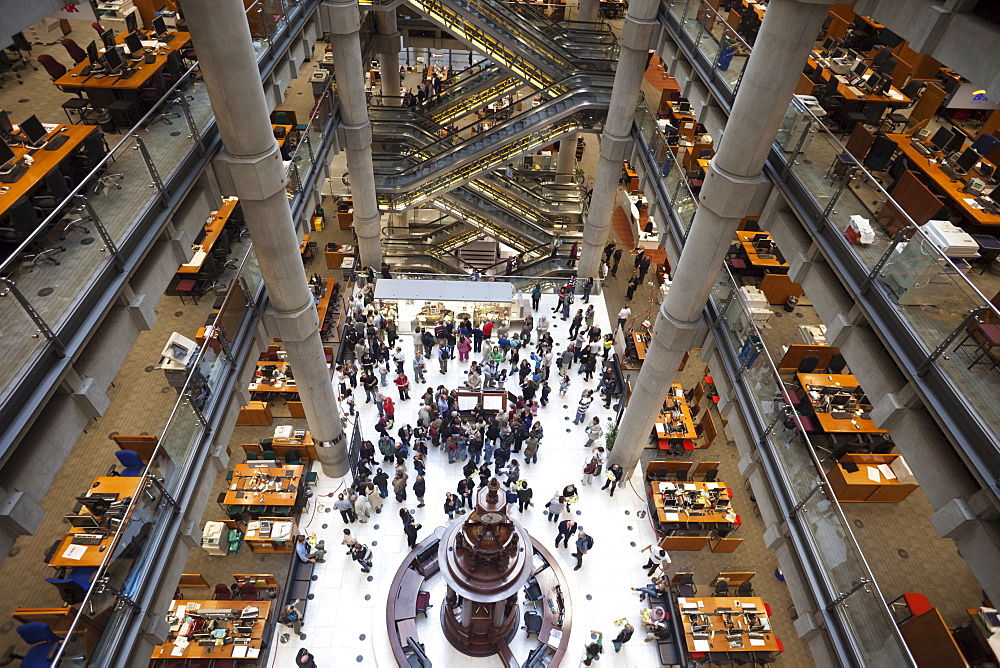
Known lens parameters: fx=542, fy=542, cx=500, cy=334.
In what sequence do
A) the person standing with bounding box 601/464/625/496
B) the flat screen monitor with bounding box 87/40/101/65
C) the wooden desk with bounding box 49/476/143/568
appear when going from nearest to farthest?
the wooden desk with bounding box 49/476/143/568 < the flat screen monitor with bounding box 87/40/101/65 < the person standing with bounding box 601/464/625/496

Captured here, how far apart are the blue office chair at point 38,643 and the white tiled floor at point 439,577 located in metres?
4.88

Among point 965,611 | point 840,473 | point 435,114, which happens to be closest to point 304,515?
point 840,473

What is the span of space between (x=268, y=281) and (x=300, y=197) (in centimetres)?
338

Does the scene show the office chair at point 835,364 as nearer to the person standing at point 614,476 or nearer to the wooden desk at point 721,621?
the wooden desk at point 721,621

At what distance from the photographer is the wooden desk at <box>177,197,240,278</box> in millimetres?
11695

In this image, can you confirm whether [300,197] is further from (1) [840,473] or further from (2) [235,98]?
(1) [840,473]

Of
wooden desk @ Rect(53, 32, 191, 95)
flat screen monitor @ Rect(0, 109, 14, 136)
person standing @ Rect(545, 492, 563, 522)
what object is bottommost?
person standing @ Rect(545, 492, 563, 522)

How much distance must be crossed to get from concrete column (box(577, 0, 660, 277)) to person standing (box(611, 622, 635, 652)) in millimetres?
11765

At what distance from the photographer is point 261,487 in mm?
12438

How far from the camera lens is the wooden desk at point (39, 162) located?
7.11 metres

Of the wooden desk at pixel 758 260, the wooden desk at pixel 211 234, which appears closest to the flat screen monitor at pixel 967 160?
the wooden desk at pixel 758 260

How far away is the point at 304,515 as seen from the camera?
12.7 meters

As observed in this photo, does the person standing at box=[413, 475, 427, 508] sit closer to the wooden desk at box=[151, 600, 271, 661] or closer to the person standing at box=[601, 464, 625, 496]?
the wooden desk at box=[151, 600, 271, 661]

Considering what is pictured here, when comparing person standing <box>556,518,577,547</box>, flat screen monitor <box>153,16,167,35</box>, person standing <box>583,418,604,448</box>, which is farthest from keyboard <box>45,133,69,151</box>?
person standing <box>583,418,604,448</box>
